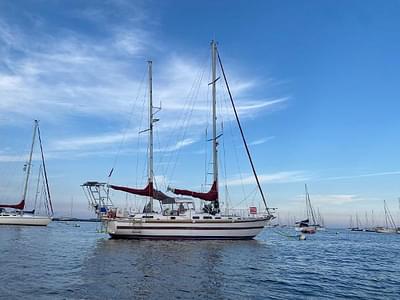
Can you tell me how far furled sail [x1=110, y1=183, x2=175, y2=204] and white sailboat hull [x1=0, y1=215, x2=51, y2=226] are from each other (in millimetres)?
47016

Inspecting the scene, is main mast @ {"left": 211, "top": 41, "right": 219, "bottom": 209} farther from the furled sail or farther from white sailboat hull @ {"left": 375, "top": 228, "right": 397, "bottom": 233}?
white sailboat hull @ {"left": 375, "top": 228, "right": 397, "bottom": 233}

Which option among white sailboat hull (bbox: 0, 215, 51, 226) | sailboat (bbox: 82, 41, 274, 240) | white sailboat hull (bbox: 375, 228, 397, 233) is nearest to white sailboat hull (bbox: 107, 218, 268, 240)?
sailboat (bbox: 82, 41, 274, 240)

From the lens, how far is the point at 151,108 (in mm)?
53438

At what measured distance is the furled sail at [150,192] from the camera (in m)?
49.0

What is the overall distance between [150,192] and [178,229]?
6.36m

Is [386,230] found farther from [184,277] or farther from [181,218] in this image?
[184,277]

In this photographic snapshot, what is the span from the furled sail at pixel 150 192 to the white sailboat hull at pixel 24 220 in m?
47.0

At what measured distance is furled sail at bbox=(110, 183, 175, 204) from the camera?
49000mm

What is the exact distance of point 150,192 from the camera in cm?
4925

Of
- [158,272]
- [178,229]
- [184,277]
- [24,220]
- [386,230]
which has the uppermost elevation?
[24,220]

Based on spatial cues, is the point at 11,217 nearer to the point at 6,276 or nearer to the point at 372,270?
the point at 6,276

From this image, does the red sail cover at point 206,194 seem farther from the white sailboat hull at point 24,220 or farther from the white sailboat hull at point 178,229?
the white sailboat hull at point 24,220

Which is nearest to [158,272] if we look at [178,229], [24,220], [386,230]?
[178,229]

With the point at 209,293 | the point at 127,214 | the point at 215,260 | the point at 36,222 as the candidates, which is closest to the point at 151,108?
the point at 127,214
